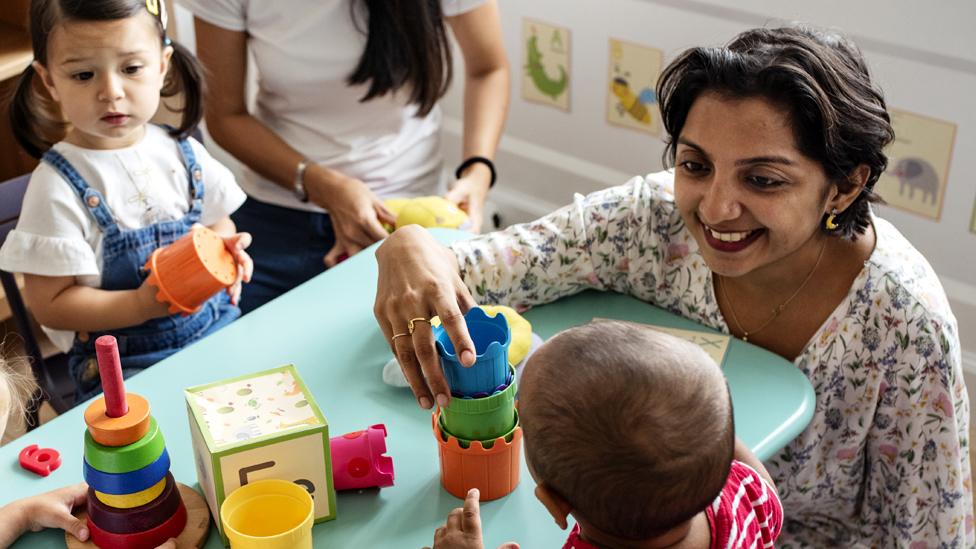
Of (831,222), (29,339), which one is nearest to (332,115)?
(29,339)

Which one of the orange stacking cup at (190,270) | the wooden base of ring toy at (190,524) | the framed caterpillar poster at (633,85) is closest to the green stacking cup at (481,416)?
the wooden base of ring toy at (190,524)

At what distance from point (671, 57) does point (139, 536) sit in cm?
187

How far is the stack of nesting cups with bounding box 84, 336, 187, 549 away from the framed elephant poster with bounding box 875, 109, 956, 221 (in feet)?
5.49

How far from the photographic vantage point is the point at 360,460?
124 cm

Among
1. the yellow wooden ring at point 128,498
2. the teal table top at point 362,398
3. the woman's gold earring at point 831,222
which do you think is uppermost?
the woman's gold earring at point 831,222

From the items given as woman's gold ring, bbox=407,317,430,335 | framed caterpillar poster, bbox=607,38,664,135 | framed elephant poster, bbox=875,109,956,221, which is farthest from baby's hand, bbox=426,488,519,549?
framed caterpillar poster, bbox=607,38,664,135

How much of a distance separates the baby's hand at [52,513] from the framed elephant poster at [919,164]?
174 centimetres

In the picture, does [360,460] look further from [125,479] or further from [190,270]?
[190,270]

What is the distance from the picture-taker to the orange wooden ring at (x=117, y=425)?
3.59 feet

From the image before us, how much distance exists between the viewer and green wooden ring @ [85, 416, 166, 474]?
1.10m

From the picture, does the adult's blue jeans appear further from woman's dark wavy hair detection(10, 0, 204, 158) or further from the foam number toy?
the foam number toy

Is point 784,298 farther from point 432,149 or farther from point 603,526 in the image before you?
point 432,149

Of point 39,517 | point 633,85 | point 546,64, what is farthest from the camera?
point 546,64

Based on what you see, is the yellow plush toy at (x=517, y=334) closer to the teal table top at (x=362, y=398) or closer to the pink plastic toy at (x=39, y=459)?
the teal table top at (x=362, y=398)
